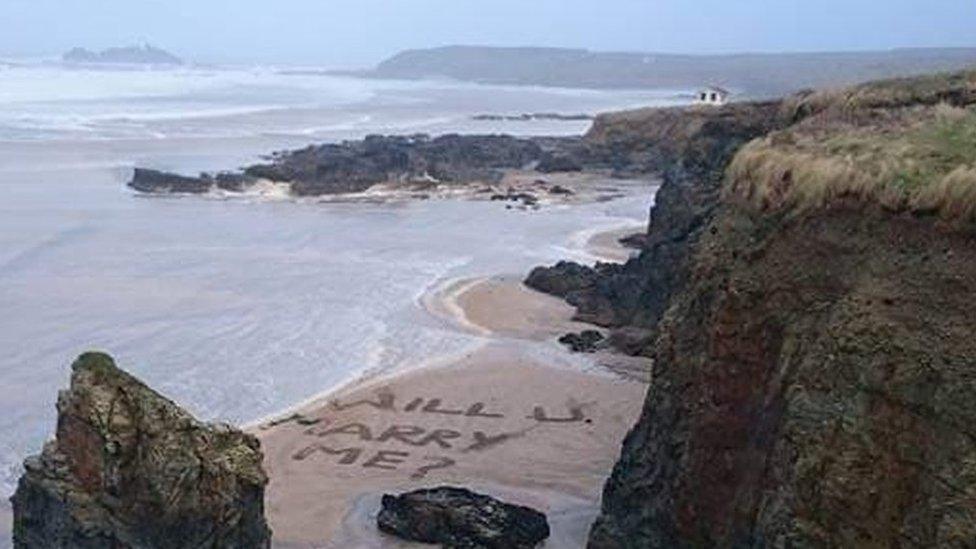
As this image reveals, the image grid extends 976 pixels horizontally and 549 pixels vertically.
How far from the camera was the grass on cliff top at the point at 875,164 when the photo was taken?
37.8 ft

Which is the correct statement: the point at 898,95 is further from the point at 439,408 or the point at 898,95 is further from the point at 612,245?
the point at 612,245

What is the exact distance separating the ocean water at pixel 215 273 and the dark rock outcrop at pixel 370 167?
2891mm

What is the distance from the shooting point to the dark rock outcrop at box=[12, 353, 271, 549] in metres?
12.4

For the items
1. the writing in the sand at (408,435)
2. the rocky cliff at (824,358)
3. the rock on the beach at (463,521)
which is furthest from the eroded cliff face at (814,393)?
the writing in the sand at (408,435)

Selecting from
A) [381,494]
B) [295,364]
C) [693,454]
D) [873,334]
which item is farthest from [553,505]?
[295,364]

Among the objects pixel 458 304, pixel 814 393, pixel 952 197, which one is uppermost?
pixel 952 197

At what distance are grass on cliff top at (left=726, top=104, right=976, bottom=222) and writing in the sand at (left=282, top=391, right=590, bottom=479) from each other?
280 inches

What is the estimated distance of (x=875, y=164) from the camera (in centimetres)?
1245

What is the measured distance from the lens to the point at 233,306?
30766mm

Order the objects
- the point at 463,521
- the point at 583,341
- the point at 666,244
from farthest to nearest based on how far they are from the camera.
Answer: the point at 666,244, the point at 583,341, the point at 463,521

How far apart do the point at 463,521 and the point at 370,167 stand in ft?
155

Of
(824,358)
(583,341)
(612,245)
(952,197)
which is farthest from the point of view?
(612,245)

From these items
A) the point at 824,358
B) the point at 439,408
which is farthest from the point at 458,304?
the point at 824,358

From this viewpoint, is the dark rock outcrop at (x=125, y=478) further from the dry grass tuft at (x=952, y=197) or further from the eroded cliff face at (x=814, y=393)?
the dry grass tuft at (x=952, y=197)
